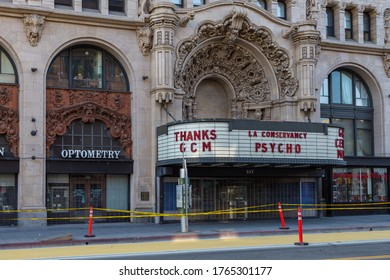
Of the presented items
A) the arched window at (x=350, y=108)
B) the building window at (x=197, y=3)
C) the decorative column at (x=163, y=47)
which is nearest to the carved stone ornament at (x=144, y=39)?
the decorative column at (x=163, y=47)

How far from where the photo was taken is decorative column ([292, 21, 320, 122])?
33.2 metres

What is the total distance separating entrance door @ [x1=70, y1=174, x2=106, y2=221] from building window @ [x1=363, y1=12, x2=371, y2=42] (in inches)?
770

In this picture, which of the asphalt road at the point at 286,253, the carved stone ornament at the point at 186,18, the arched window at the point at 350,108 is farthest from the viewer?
the arched window at the point at 350,108

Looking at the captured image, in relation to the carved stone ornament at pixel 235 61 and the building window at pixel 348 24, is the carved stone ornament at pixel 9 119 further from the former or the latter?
the building window at pixel 348 24

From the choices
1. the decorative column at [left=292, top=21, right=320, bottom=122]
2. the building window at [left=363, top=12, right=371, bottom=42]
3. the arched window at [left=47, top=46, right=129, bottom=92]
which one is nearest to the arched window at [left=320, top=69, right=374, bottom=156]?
the building window at [left=363, top=12, right=371, bottom=42]

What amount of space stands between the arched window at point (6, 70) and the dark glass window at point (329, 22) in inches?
758

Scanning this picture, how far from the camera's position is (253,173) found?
104 ft

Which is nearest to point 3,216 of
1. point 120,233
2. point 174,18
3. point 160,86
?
point 120,233

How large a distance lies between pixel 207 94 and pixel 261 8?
5.78 metres

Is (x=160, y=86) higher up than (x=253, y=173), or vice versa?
(x=160, y=86)

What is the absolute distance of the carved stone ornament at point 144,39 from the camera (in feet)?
99.9

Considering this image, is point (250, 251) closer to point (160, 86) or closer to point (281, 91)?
point (160, 86)

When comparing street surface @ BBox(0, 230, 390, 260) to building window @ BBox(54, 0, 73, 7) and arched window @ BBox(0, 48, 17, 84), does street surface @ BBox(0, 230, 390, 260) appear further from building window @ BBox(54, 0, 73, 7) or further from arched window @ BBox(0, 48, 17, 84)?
building window @ BBox(54, 0, 73, 7)

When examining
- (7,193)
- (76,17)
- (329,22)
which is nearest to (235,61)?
(329,22)
